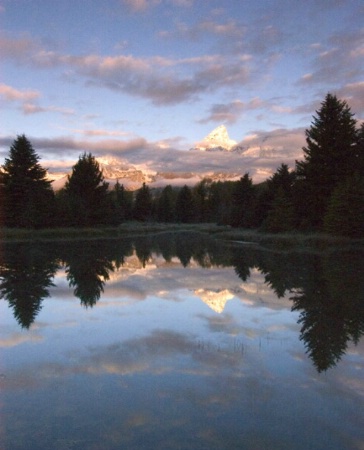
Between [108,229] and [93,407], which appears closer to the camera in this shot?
[93,407]

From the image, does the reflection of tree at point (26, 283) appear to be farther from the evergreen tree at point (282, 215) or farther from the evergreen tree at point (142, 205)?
the evergreen tree at point (142, 205)

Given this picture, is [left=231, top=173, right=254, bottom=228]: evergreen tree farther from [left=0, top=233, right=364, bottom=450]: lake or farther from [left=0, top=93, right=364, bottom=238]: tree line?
[left=0, top=233, right=364, bottom=450]: lake

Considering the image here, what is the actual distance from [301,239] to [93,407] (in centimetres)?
2896

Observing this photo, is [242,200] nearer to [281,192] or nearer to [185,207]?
[281,192]

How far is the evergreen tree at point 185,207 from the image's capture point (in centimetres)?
11156

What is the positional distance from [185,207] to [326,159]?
7595 centimetres

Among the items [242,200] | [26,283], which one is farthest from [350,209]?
[242,200]

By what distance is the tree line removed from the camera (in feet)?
108

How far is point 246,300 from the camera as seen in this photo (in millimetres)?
12828

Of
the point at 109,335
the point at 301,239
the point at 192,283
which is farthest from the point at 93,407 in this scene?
the point at 301,239

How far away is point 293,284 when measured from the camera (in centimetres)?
Result: 1537

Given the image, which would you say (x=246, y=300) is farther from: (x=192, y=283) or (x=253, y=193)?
(x=253, y=193)

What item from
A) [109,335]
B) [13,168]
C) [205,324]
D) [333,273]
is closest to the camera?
[109,335]

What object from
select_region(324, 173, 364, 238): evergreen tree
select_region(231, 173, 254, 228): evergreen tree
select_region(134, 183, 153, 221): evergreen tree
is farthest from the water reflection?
select_region(134, 183, 153, 221): evergreen tree
